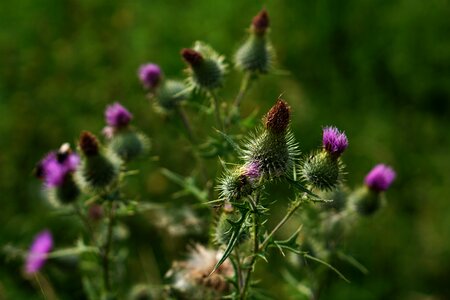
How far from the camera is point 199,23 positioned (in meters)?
7.53

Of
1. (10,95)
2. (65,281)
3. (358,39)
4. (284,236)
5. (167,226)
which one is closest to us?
(167,226)

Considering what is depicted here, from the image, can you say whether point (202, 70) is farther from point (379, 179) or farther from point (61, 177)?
point (379, 179)

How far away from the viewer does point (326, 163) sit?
273 cm

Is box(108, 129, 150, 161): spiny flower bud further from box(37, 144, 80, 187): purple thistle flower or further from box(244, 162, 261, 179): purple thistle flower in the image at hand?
box(244, 162, 261, 179): purple thistle flower

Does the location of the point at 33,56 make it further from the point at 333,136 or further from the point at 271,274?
the point at 333,136

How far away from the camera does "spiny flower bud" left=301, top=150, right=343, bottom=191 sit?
8.87ft

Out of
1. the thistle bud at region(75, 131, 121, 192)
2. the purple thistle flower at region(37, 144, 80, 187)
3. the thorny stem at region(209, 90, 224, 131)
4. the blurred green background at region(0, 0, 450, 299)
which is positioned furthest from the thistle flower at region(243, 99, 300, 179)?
the blurred green background at region(0, 0, 450, 299)

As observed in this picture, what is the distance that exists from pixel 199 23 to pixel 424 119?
3182 mm

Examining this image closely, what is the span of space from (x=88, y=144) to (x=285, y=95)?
11.1 feet

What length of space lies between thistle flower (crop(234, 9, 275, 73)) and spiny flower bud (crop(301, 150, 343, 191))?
4.59 feet

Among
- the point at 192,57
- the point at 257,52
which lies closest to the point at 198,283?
the point at 192,57

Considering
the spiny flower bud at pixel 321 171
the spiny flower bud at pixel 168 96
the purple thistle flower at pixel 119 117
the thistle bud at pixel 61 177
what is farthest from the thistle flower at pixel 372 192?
the thistle bud at pixel 61 177

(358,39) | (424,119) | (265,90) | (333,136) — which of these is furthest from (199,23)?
(333,136)

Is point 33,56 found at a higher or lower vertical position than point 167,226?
higher
